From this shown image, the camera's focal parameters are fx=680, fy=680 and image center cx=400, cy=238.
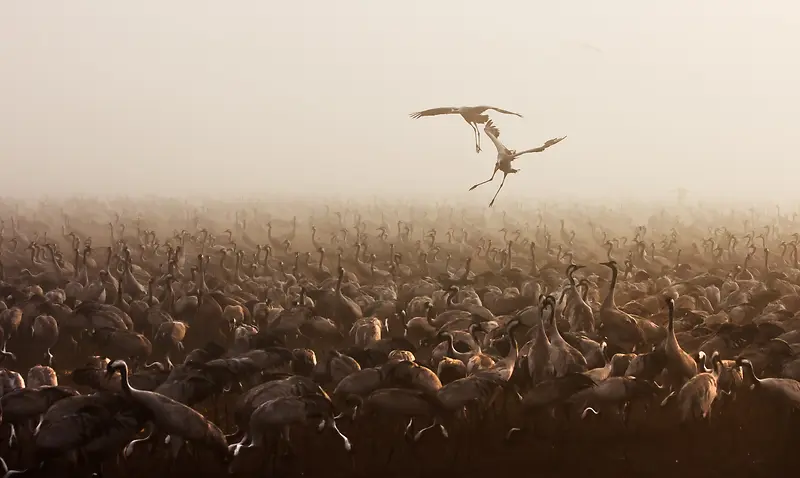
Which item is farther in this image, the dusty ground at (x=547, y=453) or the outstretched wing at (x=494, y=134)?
the outstretched wing at (x=494, y=134)

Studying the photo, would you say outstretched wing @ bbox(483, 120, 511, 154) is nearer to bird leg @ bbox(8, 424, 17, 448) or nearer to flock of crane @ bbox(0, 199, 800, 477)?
flock of crane @ bbox(0, 199, 800, 477)

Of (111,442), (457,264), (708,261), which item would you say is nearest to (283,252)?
(457,264)

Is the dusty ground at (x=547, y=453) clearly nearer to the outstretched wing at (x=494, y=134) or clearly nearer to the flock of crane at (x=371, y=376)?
the flock of crane at (x=371, y=376)

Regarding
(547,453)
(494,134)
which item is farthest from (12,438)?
(494,134)

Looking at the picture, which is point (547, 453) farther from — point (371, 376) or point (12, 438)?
point (12, 438)

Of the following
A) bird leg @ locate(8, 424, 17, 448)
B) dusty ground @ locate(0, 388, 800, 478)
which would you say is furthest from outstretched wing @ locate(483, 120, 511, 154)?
bird leg @ locate(8, 424, 17, 448)

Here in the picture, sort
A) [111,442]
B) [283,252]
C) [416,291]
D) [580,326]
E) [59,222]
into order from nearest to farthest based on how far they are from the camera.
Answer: [111,442] → [580,326] → [416,291] → [283,252] → [59,222]

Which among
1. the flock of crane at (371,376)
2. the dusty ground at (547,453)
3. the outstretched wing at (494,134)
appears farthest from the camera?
the outstretched wing at (494,134)

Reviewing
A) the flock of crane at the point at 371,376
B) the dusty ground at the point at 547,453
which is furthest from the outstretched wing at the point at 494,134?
the dusty ground at the point at 547,453

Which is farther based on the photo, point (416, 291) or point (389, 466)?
point (416, 291)

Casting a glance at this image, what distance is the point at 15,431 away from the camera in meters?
6.91

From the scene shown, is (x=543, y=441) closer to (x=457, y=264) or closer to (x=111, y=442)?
(x=111, y=442)

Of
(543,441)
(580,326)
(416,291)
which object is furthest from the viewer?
(416,291)

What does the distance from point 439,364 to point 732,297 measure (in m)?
6.92
